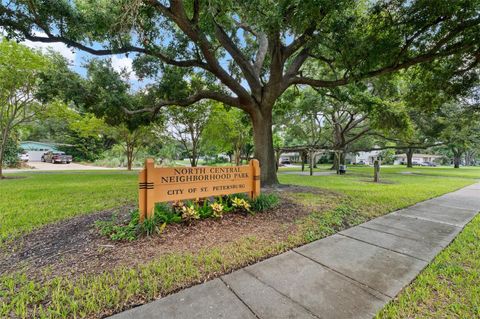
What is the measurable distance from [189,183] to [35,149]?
126ft

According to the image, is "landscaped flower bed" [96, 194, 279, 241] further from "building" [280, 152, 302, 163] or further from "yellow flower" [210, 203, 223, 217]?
"building" [280, 152, 302, 163]

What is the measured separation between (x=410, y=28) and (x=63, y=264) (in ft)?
27.1

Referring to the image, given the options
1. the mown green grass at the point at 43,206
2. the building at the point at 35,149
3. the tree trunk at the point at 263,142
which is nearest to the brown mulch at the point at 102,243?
the mown green grass at the point at 43,206

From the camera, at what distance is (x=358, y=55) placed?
552 cm

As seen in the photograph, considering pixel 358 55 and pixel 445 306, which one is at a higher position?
pixel 358 55

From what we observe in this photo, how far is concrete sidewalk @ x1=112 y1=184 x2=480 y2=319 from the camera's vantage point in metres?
1.86

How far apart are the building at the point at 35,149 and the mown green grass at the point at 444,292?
39922 mm

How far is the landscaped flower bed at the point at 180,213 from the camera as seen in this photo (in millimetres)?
3244

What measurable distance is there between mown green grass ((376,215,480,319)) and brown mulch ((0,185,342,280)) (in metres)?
1.67

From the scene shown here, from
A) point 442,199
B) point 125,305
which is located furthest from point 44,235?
point 442,199

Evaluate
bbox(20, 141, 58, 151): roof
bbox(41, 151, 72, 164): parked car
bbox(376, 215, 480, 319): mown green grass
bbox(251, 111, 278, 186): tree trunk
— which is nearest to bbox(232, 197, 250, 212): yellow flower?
bbox(376, 215, 480, 319): mown green grass

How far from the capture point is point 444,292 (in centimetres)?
216

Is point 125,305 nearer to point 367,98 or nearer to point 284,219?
point 284,219

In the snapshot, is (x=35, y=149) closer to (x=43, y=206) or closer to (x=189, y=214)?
(x=43, y=206)
